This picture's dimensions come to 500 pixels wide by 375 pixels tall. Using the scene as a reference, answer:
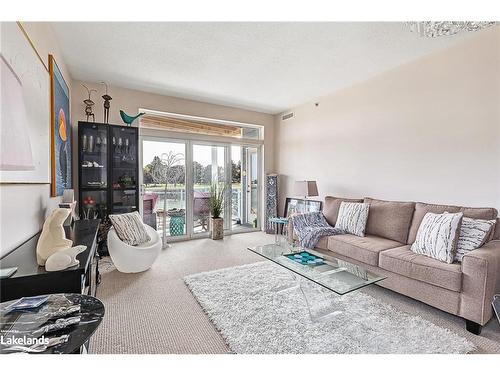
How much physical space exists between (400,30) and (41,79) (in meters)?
3.34

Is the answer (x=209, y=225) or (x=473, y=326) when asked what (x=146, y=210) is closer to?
(x=209, y=225)

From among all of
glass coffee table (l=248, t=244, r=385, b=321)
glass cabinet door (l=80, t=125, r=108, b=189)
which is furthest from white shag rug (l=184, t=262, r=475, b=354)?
glass cabinet door (l=80, t=125, r=108, b=189)

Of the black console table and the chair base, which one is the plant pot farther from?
the chair base

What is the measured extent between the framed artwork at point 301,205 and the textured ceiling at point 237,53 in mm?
2025

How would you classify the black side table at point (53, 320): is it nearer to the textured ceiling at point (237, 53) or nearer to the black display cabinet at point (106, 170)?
the textured ceiling at point (237, 53)

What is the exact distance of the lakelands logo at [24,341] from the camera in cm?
76

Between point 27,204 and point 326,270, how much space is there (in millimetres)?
2394

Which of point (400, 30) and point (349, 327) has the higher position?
point (400, 30)

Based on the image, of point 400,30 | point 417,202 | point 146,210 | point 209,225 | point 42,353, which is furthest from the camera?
point 209,225

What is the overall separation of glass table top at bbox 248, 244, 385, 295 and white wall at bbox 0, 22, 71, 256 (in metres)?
1.96

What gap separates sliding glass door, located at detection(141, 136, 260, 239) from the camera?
4.52m

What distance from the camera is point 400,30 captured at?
2.46 m

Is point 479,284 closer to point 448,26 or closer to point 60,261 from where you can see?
point 448,26
